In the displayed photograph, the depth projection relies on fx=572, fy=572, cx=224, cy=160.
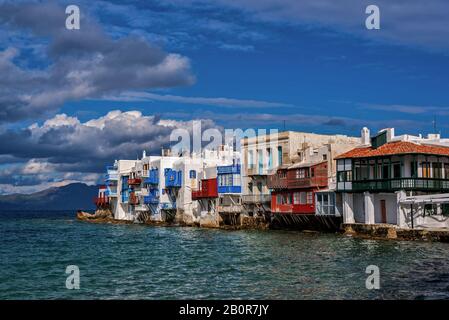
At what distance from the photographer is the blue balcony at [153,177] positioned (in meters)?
94.2

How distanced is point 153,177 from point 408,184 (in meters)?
Answer: 53.2

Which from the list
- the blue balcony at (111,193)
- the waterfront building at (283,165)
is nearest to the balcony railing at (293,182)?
the waterfront building at (283,165)

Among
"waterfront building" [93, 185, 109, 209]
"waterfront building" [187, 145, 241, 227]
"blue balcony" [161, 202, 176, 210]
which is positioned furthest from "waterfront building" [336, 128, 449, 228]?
"waterfront building" [93, 185, 109, 209]

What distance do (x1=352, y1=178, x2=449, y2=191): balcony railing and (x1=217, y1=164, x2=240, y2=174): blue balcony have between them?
25454 mm

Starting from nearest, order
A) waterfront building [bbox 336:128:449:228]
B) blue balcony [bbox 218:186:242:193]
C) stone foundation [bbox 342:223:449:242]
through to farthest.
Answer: stone foundation [bbox 342:223:449:242] → waterfront building [bbox 336:128:449:228] → blue balcony [bbox 218:186:242:193]

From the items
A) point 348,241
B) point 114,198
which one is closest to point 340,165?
point 348,241

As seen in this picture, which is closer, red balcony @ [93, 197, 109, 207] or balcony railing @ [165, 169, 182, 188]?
balcony railing @ [165, 169, 182, 188]

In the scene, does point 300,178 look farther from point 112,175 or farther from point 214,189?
point 112,175

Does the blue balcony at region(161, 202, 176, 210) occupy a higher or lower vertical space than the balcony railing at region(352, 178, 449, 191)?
lower

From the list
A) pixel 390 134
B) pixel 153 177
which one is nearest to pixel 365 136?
pixel 390 134

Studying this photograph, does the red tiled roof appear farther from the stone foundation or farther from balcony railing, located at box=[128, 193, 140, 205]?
balcony railing, located at box=[128, 193, 140, 205]

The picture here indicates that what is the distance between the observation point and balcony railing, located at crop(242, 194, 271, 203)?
70469 mm

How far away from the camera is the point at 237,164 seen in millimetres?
76000

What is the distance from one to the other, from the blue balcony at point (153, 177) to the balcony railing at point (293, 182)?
99.7 ft
